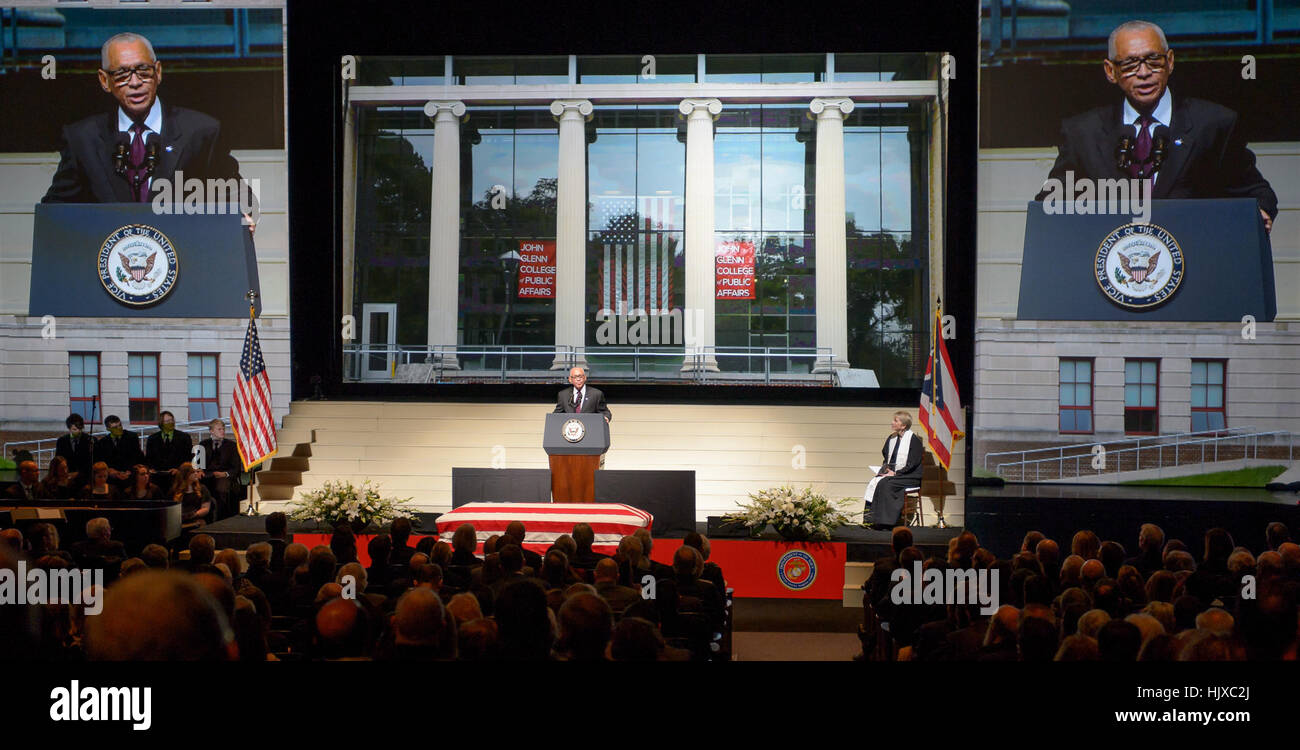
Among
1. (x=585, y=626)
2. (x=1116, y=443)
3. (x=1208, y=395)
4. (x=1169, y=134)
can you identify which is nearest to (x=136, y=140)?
(x=585, y=626)

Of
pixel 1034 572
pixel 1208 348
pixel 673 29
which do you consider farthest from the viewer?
pixel 1208 348

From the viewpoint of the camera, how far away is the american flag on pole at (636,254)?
62.6 ft

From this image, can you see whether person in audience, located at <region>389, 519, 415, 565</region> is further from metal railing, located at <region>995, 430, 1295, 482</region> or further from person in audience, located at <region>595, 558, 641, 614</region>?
metal railing, located at <region>995, 430, 1295, 482</region>

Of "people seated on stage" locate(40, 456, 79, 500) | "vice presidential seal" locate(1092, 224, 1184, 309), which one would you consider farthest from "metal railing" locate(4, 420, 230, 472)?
"vice presidential seal" locate(1092, 224, 1184, 309)

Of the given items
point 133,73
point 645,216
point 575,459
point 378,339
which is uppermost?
point 133,73

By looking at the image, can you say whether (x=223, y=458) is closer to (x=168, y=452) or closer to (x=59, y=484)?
(x=168, y=452)

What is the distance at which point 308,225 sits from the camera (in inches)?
583

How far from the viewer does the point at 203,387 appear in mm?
15883

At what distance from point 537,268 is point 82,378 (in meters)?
7.93

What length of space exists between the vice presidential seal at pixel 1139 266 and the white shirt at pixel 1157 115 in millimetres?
824

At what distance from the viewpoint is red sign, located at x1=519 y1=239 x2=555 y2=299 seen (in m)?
19.0
